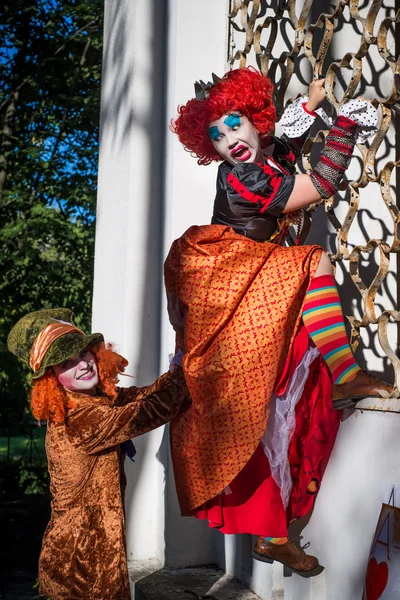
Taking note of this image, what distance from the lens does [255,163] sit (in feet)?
8.26

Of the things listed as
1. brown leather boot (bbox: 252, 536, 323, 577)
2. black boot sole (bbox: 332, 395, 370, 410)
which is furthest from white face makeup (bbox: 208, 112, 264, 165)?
brown leather boot (bbox: 252, 536, 323, 577)

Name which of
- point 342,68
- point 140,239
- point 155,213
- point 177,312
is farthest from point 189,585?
point 342,68

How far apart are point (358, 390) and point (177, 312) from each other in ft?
2.39

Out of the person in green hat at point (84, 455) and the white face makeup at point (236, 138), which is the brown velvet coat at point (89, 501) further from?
the white face makeup at point (236, 138)

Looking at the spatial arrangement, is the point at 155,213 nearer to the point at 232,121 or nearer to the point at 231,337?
the point at 232,121

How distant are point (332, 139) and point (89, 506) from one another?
162cm

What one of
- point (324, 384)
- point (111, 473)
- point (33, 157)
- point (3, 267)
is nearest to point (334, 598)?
point (324, 384)

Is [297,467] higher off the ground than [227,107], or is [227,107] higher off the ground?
[227,107]

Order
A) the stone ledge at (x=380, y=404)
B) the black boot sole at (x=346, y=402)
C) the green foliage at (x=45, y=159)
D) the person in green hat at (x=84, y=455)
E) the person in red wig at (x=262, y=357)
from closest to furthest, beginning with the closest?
the stone ledge at (x=380, y=404) < the black boot sole at (x=346, y=402) < the person in red wig at (x=262, y=357) < the person in green hat at (x=84, y=455) < the green foliage at (x=45, y=159)

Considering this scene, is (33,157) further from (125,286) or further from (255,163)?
(255,163)

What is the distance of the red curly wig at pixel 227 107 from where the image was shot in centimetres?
263

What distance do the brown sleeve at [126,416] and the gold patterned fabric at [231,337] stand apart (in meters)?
0.18

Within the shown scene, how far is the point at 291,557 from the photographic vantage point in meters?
2.45

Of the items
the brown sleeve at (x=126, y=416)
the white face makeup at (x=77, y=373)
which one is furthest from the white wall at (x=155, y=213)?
the brown sleeve at (x=126, y=416)
